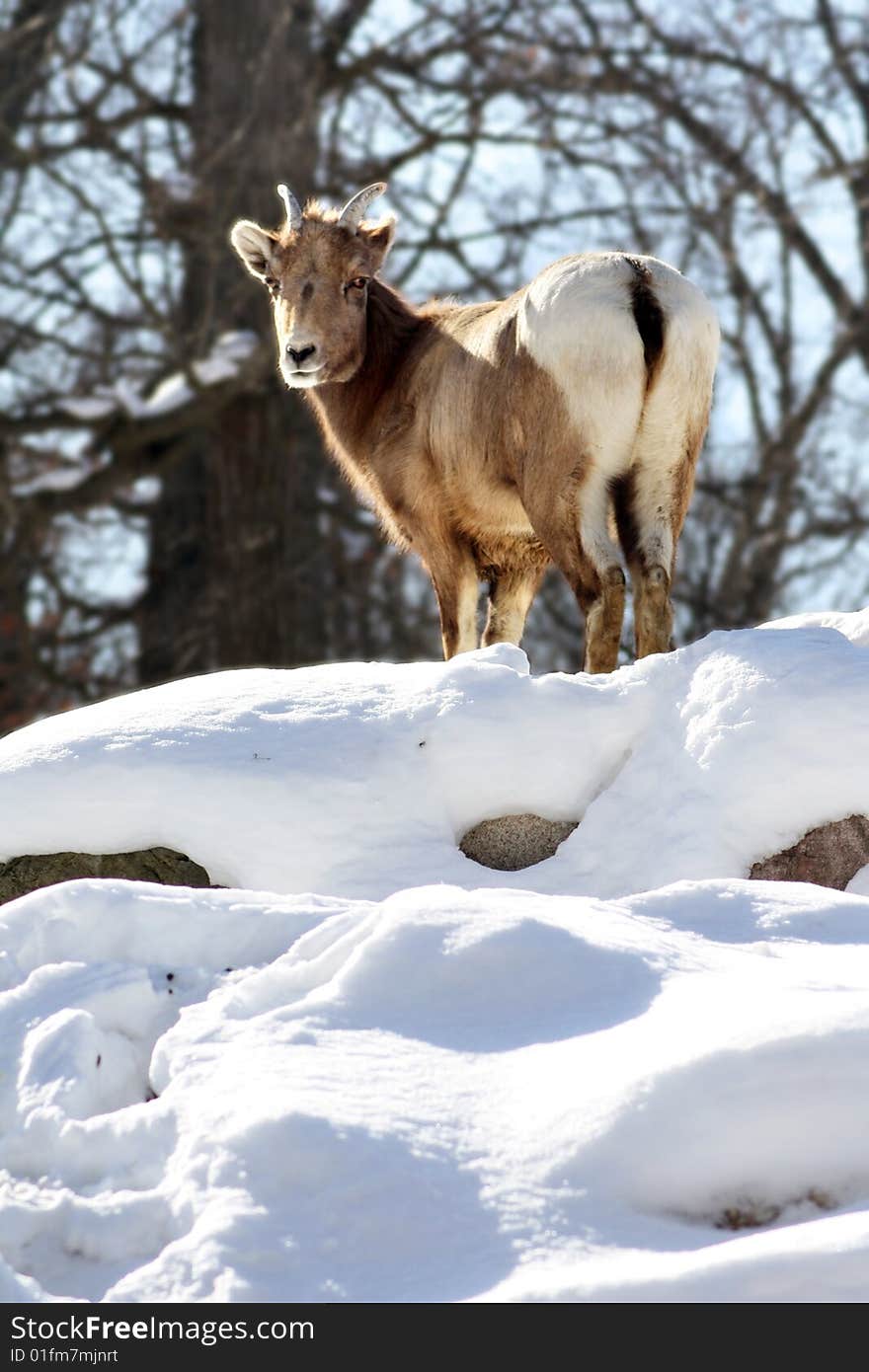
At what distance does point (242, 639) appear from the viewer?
662 inches

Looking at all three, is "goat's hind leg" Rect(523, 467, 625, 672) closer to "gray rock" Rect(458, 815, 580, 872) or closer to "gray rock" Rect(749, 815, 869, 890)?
"gray rock" Rect(458, 815, 580, 872)

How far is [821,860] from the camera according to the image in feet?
15.6

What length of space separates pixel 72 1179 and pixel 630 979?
1127 millimetres

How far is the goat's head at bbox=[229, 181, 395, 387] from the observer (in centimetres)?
746

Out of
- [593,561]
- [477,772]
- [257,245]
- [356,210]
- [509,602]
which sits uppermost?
[356,210]

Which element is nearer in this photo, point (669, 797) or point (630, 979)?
point (630, 979)

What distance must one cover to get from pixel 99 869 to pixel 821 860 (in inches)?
78.7

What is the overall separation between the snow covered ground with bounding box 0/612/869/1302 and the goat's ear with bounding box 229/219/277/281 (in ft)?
11.0

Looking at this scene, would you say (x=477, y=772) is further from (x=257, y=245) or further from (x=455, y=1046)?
(x=257, y=245)

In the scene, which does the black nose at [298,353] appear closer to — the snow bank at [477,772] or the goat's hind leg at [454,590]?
the goat's hind leg at [454,590]

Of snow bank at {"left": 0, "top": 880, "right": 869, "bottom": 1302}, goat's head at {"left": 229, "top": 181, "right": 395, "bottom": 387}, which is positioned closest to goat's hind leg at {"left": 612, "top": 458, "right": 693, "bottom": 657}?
goat's head at {"left": 229, "top": 181, "right": 395, "bottom": 387}

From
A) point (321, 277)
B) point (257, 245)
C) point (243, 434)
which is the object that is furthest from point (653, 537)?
point (243, 434)
